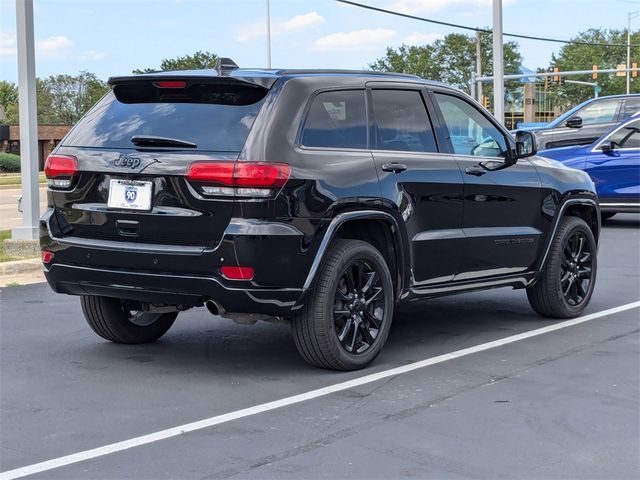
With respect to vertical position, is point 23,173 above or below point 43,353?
above

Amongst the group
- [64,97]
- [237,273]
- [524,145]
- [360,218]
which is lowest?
[237,273]

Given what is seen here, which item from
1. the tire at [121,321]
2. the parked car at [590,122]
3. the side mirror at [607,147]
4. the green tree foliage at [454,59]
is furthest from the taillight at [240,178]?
the green tree foliage at [454,59]

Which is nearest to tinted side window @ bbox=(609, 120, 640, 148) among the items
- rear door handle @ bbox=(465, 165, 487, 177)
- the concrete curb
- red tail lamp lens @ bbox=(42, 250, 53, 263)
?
rear door handle @ bbox=(465, 165, 487, 177)

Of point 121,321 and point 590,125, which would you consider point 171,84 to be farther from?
point 590,125

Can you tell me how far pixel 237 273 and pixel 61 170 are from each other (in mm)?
1452

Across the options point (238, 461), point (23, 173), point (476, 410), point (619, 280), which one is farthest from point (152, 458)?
point (23, 173)

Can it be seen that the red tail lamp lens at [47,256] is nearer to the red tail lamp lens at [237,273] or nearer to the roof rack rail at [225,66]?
the red tail lamp lens at [237,273]

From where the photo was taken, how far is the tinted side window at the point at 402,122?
6.86 m

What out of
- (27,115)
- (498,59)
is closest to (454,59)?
(498,59)

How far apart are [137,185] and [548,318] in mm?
3889

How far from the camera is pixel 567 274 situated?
333 inches

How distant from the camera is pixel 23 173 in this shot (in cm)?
1214

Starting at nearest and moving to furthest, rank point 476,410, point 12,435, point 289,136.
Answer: point 12,435, point 476,410, point 289,136

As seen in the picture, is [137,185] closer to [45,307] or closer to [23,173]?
[45,307]
